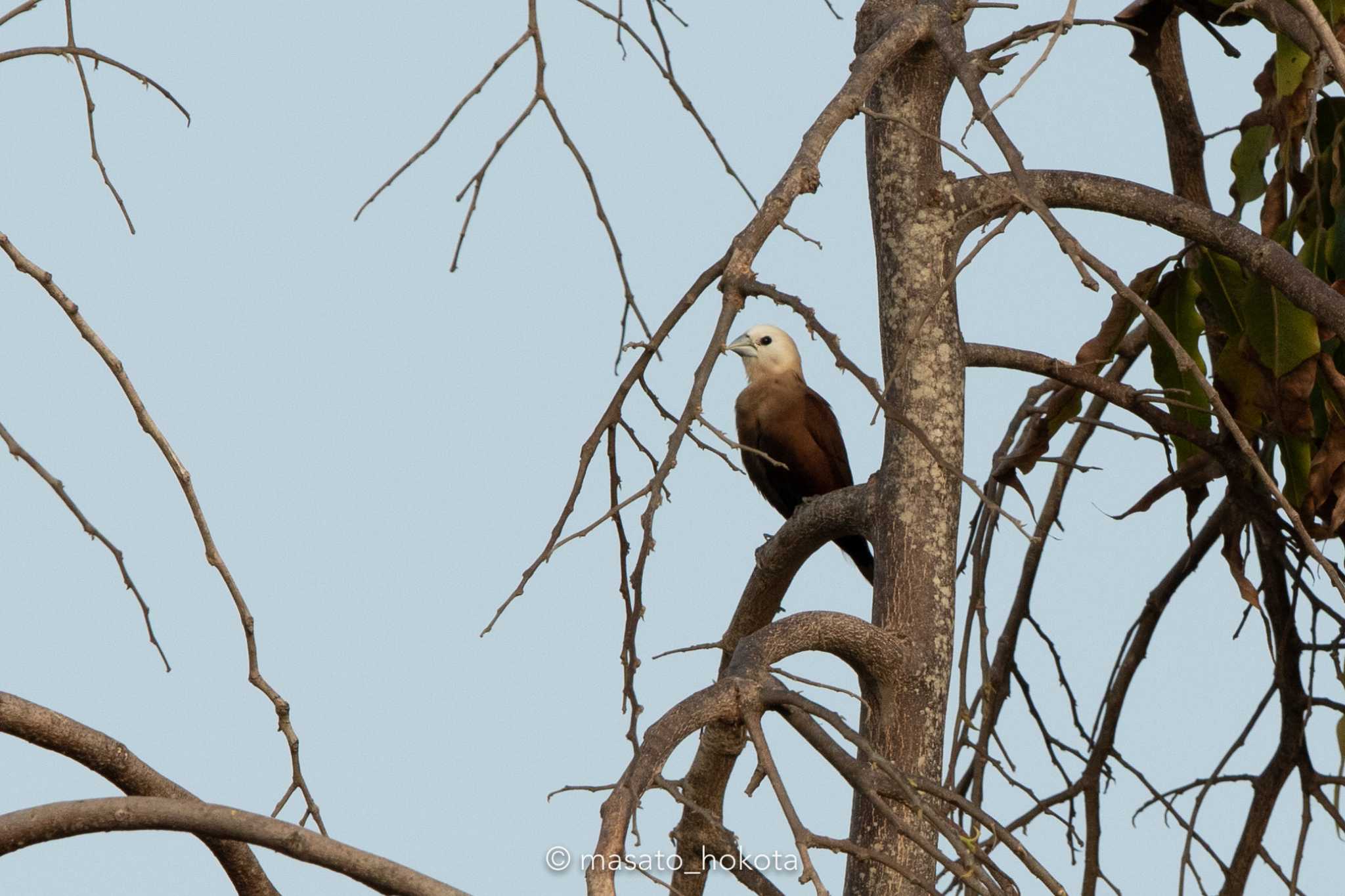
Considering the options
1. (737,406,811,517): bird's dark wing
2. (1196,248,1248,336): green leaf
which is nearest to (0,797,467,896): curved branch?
(1196,248,1248,336): green leaf

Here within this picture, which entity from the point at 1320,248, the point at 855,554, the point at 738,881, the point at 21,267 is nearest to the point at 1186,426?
the point at 1320,248

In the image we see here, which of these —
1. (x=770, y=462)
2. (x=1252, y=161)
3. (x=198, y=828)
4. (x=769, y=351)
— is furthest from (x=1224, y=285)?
(x=198, y=828)

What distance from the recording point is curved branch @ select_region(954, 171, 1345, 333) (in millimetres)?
3107

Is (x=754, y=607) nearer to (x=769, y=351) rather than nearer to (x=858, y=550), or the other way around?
(x=858, y=550)

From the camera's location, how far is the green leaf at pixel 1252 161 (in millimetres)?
3680

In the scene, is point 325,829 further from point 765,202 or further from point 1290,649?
point 1290,649

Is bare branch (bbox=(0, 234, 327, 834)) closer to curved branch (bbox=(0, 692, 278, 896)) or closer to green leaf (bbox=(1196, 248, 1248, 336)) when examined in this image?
curved branch (bbox=(0, 692, 278, 896))

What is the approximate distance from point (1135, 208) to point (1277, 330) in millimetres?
415

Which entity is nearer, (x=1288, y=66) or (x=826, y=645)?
(x=826, y=645)

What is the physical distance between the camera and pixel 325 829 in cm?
239

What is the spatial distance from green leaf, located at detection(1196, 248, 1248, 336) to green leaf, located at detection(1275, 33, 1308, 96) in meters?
0.37

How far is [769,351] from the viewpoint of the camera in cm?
542

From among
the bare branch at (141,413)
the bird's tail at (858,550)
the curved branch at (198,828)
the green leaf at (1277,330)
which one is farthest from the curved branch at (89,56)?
the bird's tail at (858,550)

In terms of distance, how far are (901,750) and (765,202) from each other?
1137 mm
